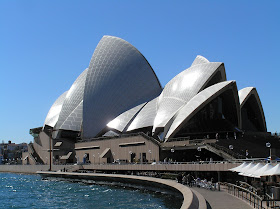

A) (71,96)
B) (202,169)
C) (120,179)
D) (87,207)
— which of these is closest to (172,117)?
(120,179)

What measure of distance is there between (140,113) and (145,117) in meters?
2.50

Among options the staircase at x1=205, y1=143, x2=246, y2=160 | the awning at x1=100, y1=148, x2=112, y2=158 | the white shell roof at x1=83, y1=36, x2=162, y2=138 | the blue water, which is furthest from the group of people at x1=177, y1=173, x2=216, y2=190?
the white shell roof at x1=83, y1=36, x2=162, y2=138

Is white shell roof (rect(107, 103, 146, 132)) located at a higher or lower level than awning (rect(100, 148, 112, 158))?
higher

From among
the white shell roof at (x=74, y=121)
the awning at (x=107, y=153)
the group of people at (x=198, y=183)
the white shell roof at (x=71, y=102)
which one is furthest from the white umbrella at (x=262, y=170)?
the white shell roof at (x=71, y=102)

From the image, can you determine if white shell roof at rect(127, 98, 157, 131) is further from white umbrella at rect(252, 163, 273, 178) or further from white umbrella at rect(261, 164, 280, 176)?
white umbrella at rect(261, 164, 280, 176)

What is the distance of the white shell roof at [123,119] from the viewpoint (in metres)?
57.6

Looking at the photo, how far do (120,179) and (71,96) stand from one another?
37.4 meters

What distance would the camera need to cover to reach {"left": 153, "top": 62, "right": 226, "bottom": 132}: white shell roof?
47.9 meters

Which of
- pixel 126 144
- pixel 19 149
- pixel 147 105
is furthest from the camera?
pixel 19 149

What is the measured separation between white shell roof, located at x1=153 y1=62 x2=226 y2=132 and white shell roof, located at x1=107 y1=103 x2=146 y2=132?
277 inches

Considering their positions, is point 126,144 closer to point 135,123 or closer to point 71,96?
point 135,123

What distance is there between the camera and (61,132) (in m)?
71.1

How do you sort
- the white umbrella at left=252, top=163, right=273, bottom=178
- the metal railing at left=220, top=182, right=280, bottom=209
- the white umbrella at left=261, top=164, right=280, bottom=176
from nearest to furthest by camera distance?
the metal railing at left=220, top=182, right=280, bottom=209 < the white umbrella at left=261, top=164, right=280, bottom=176 < the white umbrella at left=252, top=163, right=273, bottom=178

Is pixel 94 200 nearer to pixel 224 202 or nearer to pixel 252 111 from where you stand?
pixel 224 202
